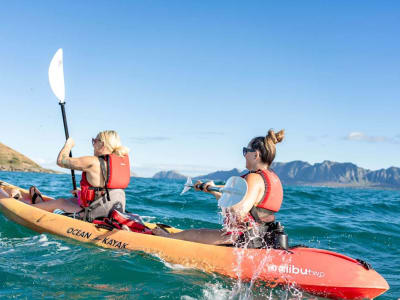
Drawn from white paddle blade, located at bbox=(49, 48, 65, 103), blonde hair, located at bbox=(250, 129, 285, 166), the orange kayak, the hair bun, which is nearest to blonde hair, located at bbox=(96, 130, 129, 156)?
the orange kayak

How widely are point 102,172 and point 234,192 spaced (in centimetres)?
269

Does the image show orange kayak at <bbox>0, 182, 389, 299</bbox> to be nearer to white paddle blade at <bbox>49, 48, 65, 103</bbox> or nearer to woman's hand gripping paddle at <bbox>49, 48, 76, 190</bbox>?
woman's hand gripping paddle at <bbox>49, 48, 76, 190</bbox>

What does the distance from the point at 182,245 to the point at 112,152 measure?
2020 millimetres

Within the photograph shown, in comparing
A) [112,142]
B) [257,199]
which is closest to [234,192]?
[257,199]

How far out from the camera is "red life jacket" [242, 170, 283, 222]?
4.75 m

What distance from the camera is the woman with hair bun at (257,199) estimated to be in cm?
464

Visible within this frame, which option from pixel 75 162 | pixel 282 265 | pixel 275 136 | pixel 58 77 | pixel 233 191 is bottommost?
pixel 282 265

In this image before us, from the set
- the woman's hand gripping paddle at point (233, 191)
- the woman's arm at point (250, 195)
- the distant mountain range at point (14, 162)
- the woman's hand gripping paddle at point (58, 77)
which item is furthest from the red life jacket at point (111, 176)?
the distant mountain range at point (14, 162)

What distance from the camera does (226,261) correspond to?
5168 millimetres

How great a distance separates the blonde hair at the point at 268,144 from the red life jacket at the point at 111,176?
8.33 feet

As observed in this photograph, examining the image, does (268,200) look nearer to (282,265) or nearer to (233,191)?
(233,191)

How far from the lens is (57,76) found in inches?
369

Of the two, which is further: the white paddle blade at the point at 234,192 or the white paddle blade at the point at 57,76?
the white paddle blade at the point at 57,76

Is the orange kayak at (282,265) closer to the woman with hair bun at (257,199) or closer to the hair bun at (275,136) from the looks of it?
the woman with hair bun at (257,199)
